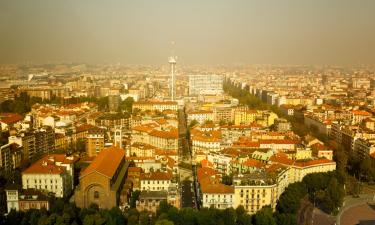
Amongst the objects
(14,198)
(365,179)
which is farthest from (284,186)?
(14,198)

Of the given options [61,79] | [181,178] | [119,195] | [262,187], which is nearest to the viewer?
[262,187]

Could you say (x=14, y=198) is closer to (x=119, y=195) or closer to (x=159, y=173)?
(x=119, y=195)

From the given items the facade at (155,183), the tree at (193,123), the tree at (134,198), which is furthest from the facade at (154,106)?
the tree at (134,198)

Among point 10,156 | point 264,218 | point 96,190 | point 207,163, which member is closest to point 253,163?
point 207,163

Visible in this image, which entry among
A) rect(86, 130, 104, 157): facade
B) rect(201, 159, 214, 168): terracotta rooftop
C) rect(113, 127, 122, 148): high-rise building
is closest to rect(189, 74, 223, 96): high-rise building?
rect(113, 127, 122, 148): high-rise building

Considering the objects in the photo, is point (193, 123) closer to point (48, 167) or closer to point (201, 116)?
point (201, 116)

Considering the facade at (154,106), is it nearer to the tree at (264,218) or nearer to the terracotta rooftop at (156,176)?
the terracotta rooftop at (156,176)
